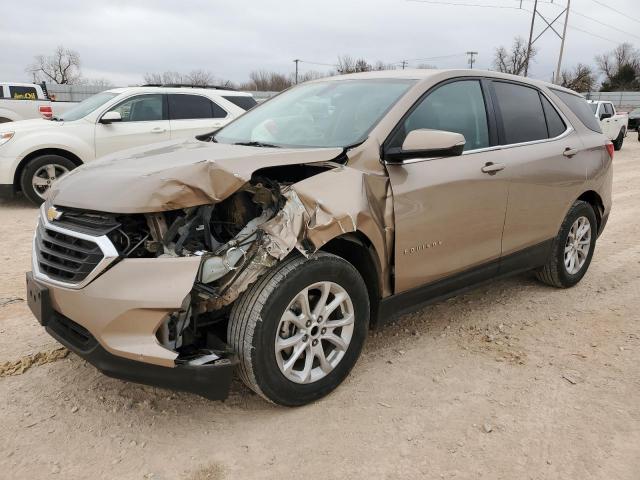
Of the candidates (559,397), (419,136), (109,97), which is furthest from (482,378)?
(109,97)

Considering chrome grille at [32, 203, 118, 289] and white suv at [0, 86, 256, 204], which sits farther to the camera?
white suv at [0, 86, 256, 204]

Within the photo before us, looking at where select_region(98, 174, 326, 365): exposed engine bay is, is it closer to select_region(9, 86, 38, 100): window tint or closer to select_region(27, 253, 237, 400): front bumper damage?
select_region(27, 253, 237, 400): front bumper damage

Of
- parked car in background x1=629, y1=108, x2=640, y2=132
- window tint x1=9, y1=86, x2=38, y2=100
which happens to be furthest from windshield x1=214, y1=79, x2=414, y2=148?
parked car in background x1=629, y1=108, x2=640, y2=132

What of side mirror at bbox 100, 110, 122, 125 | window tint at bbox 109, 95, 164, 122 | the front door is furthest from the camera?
window tint at bbox 109, 95, 164, 122

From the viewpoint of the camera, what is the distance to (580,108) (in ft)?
15.5

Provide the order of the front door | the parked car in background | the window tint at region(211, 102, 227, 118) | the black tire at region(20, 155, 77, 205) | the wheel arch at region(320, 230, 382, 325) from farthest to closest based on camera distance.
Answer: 1. the parked car in background
2. the window tint at region(211, 102, 227, 118)
3. the black tire at region(20, 155, 77, 205)
4. the front door
5. the wheel arch at region(320, 230, 382, 325)

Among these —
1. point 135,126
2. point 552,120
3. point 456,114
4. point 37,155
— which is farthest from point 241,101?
point 456,114

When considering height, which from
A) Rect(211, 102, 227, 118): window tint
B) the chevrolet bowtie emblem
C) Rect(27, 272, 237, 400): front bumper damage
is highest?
Rect(211, 102, 227, 118): window tint

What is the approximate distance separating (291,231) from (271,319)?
1.40 ft

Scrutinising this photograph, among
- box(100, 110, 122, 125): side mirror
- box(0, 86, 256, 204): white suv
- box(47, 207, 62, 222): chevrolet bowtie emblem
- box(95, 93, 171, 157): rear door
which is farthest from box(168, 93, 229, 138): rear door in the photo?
box(47, 207, 62, 222): chevrolet bowtie emblem

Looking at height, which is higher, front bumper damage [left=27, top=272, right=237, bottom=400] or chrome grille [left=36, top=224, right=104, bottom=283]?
chrome grille [left=36, top=224, right=104, bottom=283]

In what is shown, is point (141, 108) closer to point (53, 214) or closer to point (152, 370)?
point (53, 214)

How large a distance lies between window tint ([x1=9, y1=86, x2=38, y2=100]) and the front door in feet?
53.6

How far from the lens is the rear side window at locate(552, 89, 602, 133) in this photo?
4574 mm
